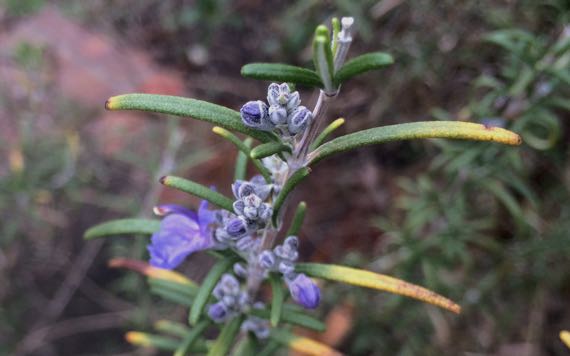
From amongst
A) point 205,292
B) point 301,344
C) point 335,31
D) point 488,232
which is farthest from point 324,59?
point 488,232

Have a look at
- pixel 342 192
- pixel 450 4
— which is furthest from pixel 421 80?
pixel 342 192

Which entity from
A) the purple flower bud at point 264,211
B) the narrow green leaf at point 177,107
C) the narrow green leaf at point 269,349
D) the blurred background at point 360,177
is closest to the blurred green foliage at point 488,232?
the blurred background at point 360,177

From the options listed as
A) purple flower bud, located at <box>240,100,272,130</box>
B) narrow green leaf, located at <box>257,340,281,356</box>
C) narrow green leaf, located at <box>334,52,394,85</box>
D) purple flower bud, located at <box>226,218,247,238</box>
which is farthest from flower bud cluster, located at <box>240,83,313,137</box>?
narrow green leaf, located at <box>257,340,281,356</box>

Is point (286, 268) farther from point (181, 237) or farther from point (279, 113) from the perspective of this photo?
point (279, 113)

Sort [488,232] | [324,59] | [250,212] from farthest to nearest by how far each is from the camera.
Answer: [488,232] → [250,212] → [324,59]

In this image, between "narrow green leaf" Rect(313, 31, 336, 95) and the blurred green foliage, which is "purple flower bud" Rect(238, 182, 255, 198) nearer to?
"narrow green leaf" Rect(313, 31, 336, 95)

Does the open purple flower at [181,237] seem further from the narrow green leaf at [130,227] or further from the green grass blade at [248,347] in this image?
the green grass blade at [248,347]

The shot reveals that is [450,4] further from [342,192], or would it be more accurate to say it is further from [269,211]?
[269,211]
